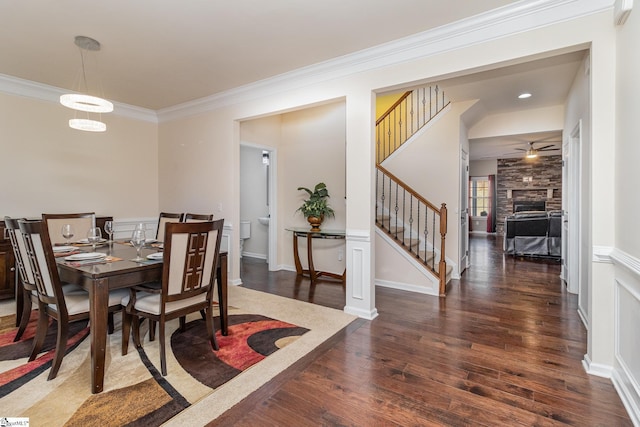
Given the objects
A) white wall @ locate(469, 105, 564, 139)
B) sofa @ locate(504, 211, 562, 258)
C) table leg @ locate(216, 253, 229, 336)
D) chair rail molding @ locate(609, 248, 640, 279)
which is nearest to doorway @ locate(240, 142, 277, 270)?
table leg @ locate(216, 253, 229, 336)

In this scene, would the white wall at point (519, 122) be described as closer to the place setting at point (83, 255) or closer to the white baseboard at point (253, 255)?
the white baseboard at point (253, 255)

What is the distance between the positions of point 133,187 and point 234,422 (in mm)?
4727

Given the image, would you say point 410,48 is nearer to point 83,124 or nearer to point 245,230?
point 83,124

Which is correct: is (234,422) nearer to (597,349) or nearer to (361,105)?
(597,349)

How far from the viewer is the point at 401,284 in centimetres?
447

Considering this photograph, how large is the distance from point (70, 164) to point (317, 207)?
369cm

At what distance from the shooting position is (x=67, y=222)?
3.54 m

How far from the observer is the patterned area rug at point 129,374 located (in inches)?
70.5

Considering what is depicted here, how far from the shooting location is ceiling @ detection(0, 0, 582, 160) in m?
2.52

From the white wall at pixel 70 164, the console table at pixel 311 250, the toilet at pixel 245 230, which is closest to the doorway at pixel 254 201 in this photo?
the toilet at pixel 245 230

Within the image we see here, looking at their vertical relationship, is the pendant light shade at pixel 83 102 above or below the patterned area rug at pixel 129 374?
above

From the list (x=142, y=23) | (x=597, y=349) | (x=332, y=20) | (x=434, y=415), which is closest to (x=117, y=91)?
(x=142, y=23)

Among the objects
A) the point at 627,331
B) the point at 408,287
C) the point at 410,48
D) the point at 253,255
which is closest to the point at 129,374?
the point at 627,331

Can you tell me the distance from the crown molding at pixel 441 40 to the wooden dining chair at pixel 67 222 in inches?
97.5
